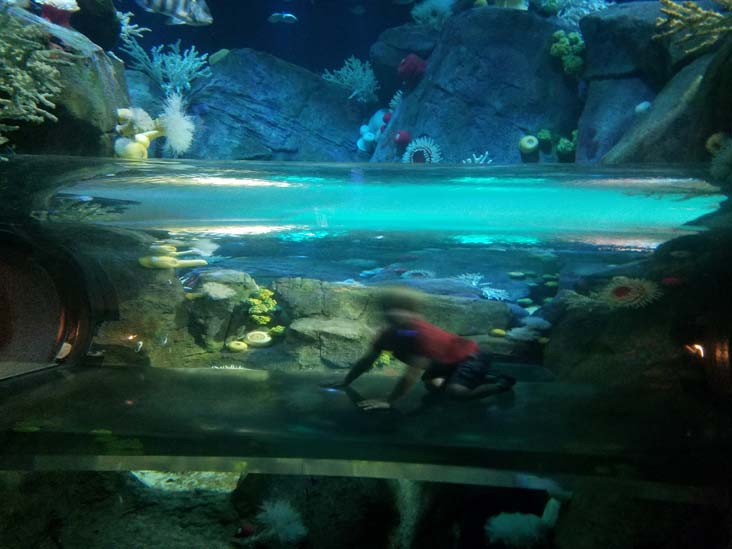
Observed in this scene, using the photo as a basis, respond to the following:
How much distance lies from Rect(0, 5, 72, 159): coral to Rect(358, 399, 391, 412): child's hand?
118 inches

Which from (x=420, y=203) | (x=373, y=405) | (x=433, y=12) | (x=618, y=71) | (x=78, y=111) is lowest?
(x=373, y=405)

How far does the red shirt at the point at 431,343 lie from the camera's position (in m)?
1.63

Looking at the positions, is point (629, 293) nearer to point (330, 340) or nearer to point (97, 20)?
point (330, 340)

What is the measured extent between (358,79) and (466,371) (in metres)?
12.3

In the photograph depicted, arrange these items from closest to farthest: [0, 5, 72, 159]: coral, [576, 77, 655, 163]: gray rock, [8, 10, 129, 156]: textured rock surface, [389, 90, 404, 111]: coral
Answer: [0, 5, 72, 159]: coral < [8, 10, 129, 156]: textured rock surface < [576, 77, 655, 163]: gray rock < [389, 90, 404, 111]: coral

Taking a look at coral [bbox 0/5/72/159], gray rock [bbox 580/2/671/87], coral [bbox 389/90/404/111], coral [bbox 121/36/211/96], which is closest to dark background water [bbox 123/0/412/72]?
coral [bbox 121/36/211/96]

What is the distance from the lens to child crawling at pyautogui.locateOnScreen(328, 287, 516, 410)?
164cm

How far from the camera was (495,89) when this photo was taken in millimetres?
9820

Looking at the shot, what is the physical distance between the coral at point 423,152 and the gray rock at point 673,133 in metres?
5.08

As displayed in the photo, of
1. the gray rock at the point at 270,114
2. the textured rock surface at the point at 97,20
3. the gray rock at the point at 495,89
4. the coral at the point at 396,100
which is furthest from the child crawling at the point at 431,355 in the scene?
the coral at the point at 396,100

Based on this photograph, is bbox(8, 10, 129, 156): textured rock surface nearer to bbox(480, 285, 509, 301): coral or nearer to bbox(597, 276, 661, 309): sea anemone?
bbox(480, 285, 509, 301): coral

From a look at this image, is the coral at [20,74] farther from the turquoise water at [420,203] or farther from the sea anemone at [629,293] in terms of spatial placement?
the sea anemone at [629,293]

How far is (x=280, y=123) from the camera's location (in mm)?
11297

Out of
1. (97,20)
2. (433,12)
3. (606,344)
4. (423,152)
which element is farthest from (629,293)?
(433,12)
